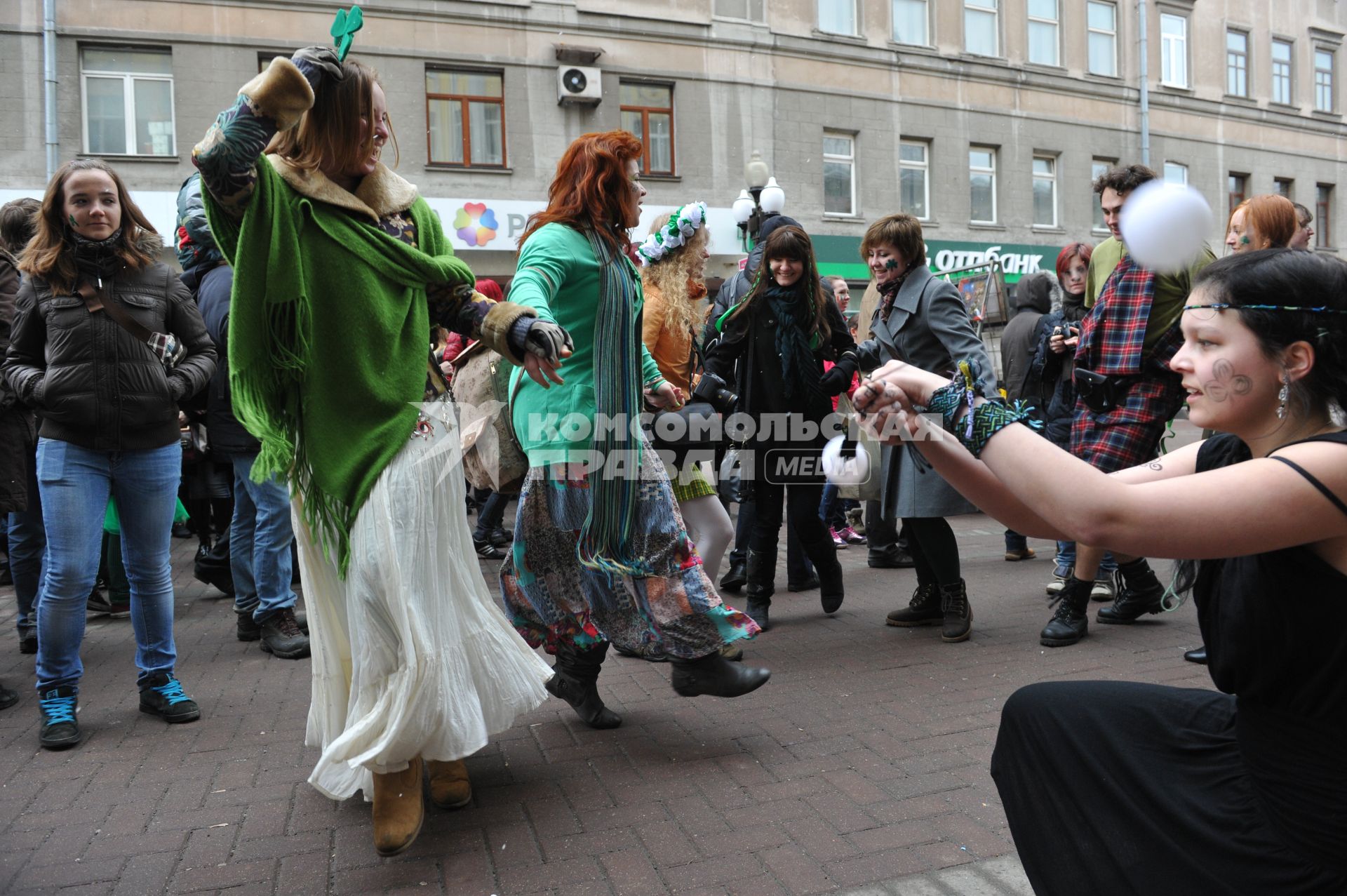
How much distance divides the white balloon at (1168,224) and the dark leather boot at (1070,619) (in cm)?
335

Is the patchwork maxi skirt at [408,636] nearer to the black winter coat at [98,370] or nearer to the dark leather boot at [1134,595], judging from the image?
the black winter coat at [98,370]

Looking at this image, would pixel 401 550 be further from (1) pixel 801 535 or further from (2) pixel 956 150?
(2) pixel 956 150

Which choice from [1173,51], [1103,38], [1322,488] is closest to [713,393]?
[1322,488]

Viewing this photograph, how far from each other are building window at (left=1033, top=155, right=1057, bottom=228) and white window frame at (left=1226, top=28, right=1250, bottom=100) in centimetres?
645

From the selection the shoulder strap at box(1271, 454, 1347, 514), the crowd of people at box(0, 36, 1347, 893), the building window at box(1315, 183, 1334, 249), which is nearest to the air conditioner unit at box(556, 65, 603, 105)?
the crowd of people at box(0, 36, 1347, 893)

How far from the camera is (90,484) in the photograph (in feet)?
12.9

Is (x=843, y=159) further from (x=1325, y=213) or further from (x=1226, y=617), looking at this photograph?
(x=1226, y=617)

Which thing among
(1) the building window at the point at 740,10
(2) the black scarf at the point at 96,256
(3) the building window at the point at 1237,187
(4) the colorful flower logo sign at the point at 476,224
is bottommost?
(2) the black scarf at the point at 96,256

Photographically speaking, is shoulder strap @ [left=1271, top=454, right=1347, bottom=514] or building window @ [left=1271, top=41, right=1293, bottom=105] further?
building window @ [left=1271, top=41, right=1293, bottom=105]

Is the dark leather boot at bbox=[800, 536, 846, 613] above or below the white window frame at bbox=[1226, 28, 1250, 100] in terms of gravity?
below

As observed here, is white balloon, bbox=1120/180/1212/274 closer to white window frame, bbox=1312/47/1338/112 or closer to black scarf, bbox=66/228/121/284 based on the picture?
black scarf, bbox=66/228/121/284

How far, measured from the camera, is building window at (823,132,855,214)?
20656 millimetres

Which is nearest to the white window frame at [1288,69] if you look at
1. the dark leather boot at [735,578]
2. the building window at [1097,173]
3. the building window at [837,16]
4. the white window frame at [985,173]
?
the building window at [1097,173]

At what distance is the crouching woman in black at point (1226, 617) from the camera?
1.65 metres
